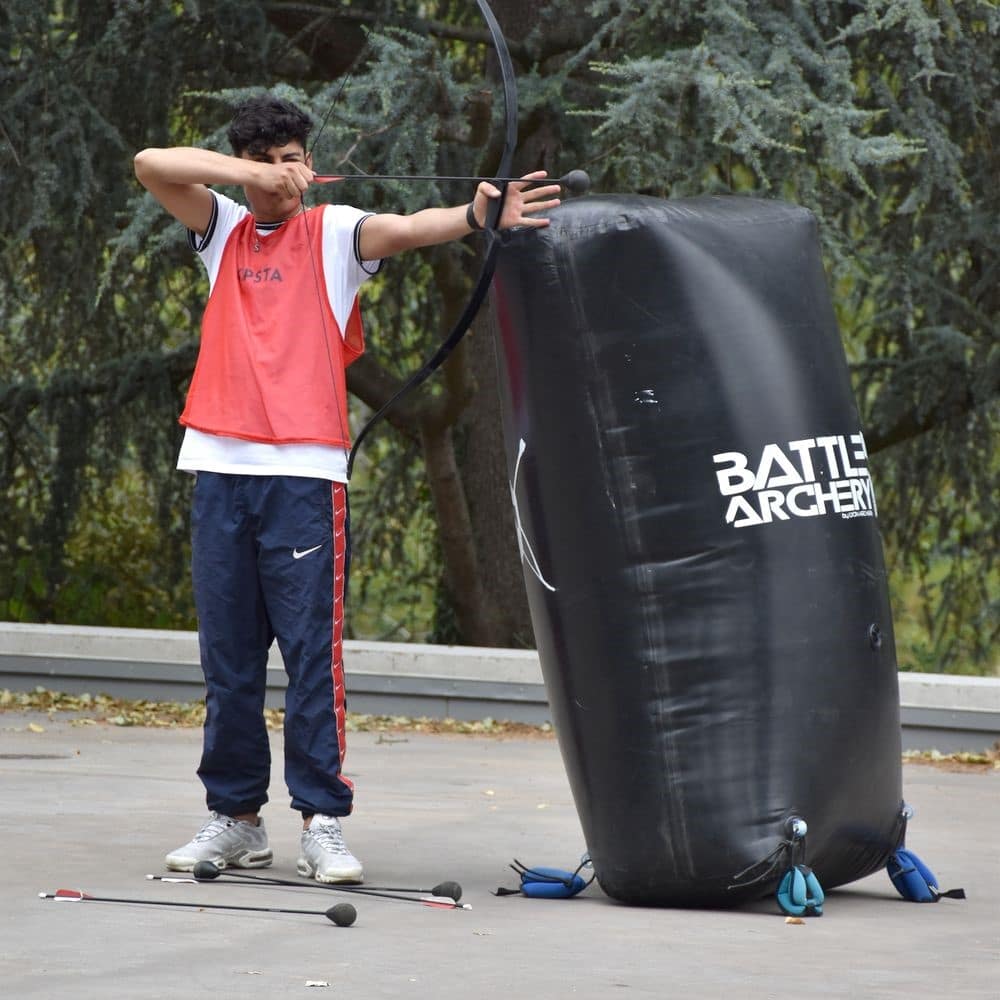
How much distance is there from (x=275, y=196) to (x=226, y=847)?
164 cm

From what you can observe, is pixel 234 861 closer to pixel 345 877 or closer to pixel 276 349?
pixel 345 877

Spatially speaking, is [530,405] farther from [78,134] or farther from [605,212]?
[78,134]

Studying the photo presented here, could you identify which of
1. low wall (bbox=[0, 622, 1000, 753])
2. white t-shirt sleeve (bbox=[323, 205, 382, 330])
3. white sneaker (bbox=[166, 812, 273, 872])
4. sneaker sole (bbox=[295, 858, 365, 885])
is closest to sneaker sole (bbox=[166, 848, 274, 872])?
white sneaker (bbox=[166, 812, 273, 872])

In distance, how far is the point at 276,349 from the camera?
15.7 ft

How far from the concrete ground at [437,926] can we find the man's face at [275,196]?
1.67 metres

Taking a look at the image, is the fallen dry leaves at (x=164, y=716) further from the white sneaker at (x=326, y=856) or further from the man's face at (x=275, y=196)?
the man's face at (x=275, y=196)

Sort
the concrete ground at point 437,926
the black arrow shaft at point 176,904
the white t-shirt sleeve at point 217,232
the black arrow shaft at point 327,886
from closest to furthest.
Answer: the concrete ground at point 437,926 < the black arrow shaft at point 176,904 < the black arrow shaft at point 327,886 < the white t-shirt sleeve at point 217,232

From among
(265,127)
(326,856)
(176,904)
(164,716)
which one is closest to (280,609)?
(326,856)

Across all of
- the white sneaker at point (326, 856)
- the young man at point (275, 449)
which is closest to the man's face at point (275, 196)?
the young man at point (275, 449)

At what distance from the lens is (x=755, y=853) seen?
447cm

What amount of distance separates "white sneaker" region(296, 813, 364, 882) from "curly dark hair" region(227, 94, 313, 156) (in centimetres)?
168

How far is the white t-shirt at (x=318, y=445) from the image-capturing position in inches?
187

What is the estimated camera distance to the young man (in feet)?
15.6

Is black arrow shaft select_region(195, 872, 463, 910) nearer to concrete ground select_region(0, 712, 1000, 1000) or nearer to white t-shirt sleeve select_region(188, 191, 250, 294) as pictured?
concrete ground select_region(0, 712, 1000, 1000)
